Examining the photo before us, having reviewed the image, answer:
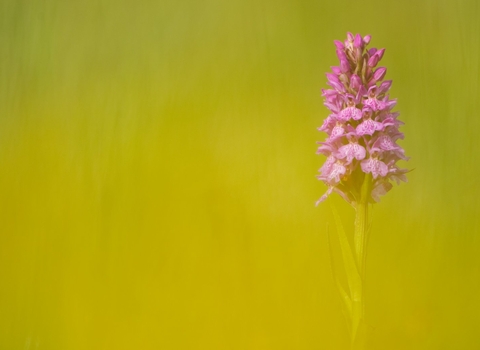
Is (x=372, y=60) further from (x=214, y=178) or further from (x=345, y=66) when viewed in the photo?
(x=214, y=178)

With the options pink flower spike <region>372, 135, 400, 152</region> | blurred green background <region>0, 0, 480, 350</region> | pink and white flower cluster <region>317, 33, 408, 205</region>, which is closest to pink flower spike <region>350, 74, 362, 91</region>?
pink and white flower cluster <region>317, 33, 408, 205</region>

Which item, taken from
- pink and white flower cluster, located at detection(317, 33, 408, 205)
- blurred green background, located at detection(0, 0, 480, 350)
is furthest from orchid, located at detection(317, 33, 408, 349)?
blurred green background, located at detection(0, 0, 480, 350)

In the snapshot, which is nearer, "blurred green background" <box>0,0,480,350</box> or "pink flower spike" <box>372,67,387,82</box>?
"pink flower spike" <box>372,67,387,82</box>

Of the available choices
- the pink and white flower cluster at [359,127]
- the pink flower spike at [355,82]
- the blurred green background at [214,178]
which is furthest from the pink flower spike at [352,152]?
the blurred green background at [214,178]

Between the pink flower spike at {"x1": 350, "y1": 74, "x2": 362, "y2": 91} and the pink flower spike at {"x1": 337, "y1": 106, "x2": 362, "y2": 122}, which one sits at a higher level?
the pink flower spike at {"x1": 350, "y1": 74, "x2": 362, "y2": 91}

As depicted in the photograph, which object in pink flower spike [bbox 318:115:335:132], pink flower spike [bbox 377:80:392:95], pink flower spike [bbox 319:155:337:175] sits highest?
pink flower spike [bbox 377:80:392:95]

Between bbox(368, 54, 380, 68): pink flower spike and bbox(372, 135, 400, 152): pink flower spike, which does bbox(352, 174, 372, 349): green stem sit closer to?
bbox(372, 135, 400, 152): pink flower spike

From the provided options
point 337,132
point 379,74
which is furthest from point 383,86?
point 337,132
